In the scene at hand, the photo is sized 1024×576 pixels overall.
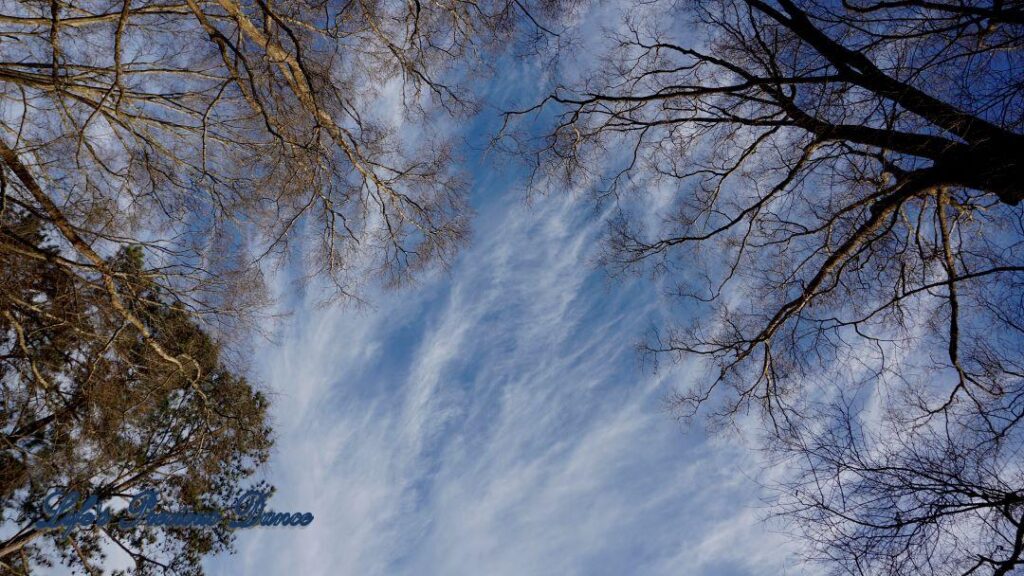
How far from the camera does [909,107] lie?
3619mm

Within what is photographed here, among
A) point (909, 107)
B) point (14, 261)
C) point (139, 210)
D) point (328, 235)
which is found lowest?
point (909, 107)

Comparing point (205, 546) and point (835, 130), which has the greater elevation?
point (835, 130)

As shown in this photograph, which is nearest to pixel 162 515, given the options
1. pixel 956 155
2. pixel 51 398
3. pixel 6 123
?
pixel 51 398

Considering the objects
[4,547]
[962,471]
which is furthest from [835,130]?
[4,547]

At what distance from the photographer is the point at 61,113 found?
5.78 metres

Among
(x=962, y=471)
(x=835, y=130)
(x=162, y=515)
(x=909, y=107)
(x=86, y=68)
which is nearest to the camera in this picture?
(x=909, y=107)

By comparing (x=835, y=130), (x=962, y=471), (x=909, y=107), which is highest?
(x=835, y=130)

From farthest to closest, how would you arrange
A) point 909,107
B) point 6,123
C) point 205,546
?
point 205,546 → point 6,123 → point 909,107

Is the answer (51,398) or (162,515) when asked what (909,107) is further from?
(162,515)

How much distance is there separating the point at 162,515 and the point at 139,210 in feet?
15.0

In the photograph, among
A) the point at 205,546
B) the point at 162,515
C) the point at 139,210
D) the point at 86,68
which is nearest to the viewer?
the point at 86,68

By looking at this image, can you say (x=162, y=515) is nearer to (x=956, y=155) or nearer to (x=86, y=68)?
(x=86, y=68)

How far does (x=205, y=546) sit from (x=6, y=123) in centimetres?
705

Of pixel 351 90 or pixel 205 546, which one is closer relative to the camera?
pixel 351 90
